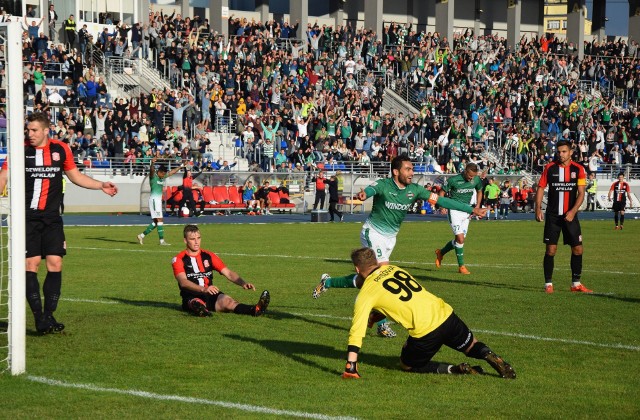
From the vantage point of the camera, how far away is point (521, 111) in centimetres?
5431

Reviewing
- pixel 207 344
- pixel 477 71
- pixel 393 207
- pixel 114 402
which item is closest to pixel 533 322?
pixel 393 207

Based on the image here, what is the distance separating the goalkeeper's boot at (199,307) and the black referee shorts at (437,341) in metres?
3.83

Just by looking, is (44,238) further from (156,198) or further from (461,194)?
(156,198)

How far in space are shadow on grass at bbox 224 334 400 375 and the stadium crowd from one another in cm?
2910

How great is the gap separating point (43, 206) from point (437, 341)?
432cm

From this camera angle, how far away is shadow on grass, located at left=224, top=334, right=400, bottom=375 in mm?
9402

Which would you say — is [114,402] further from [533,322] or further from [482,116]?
[482,116]

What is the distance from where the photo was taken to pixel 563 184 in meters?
15.6

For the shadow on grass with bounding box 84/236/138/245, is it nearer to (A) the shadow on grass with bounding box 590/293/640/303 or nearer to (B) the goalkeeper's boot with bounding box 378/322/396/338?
(A) the shadow on grass with bounding box 590/293/640/303

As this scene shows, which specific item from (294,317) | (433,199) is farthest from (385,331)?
(433,199)

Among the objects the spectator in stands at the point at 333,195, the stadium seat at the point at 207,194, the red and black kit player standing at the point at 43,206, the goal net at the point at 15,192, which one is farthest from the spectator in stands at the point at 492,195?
the goal net at the point at 15,192

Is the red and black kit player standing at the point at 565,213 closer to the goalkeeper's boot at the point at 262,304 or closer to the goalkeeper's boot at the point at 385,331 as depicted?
the goalkeeper's boot at the point at 385,331

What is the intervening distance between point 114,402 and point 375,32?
169 feet

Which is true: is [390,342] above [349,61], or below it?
below
